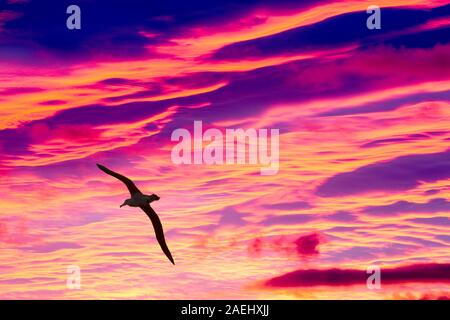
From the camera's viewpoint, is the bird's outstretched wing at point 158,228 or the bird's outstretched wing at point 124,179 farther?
the bird's outstretched wing at point 158,228

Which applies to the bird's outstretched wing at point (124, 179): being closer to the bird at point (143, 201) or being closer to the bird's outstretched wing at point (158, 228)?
the bird at point (143, 201)

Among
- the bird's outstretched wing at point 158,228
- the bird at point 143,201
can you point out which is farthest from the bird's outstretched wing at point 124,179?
the bird's outstretched wing at point 158,228

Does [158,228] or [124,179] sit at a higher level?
[124,179]

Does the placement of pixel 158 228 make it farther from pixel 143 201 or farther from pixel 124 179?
pixel 124 179

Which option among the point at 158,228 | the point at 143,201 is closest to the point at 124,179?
the point at 143,201

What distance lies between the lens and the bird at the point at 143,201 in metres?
38.7

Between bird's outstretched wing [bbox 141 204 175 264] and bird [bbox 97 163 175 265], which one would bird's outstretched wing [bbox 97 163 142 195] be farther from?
bird's outstretched wing [bbox 141 204 175 264]

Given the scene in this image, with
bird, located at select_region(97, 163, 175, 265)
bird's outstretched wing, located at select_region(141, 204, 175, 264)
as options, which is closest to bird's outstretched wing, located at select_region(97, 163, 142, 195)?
bird, located at select_region(97, 163, 175, 265)

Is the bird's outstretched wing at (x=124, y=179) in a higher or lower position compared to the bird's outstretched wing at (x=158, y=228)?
higher

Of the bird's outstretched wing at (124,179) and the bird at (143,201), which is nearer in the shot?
the bird's outstretched wing at (124,179)

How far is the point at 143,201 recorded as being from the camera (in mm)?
40656

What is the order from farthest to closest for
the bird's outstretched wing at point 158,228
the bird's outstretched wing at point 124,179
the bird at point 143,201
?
the bird's outstretched wing at point 158,228, the bird at point 143,201, the bird's outstretched wing at point 124,179

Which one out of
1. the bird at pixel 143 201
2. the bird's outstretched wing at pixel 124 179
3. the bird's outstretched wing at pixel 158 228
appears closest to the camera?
the bird's outstretched wing at pixel 124 179
